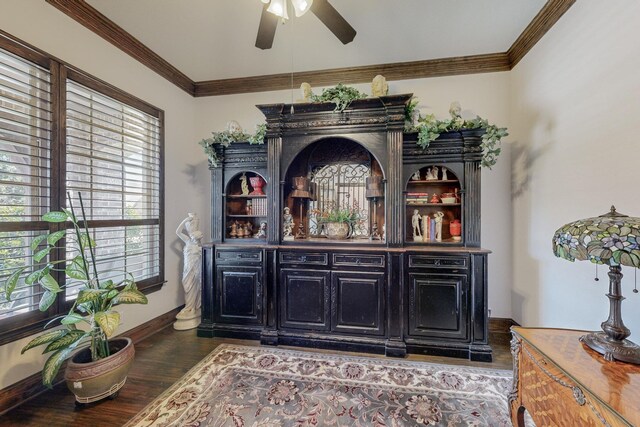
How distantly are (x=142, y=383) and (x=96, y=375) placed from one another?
16.7 inches

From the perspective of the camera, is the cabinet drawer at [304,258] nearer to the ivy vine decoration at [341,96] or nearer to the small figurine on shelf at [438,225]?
the small figurine on shelf at [438,225]

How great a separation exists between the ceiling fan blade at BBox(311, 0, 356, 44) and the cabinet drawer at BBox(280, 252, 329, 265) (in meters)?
2.02

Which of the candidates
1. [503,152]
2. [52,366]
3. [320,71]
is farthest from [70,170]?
[503,152]

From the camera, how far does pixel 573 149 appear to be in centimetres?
221

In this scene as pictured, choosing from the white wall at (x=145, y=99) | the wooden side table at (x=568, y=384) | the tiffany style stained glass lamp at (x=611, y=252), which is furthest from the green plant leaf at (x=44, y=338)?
the tiffany style stained glass lamp at (x=611, y=252)

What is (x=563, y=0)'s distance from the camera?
2256 mm

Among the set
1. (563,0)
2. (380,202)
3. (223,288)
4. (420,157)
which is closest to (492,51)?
(563,0)

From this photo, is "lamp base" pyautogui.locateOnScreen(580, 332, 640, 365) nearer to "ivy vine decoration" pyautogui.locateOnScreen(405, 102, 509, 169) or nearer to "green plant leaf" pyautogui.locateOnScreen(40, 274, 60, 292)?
"ivy vine decoration" pyautogui.locateOnScreen(405, 102, 509, 169)

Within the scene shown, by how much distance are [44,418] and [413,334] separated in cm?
302

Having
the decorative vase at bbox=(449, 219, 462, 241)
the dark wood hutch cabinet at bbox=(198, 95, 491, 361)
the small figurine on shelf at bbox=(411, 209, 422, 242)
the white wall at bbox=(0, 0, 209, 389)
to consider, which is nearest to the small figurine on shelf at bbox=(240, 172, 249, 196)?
the dark wood hutch cabinet at bbox=(198, 95, 491, 361)

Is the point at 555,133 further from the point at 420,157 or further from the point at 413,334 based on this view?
the point at 413,334

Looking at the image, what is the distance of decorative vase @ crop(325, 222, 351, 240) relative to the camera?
3096 millimetres

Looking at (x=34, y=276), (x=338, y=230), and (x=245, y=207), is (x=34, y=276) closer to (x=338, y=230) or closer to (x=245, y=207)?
(x=245, y=207)

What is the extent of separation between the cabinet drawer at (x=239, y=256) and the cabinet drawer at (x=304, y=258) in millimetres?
299
